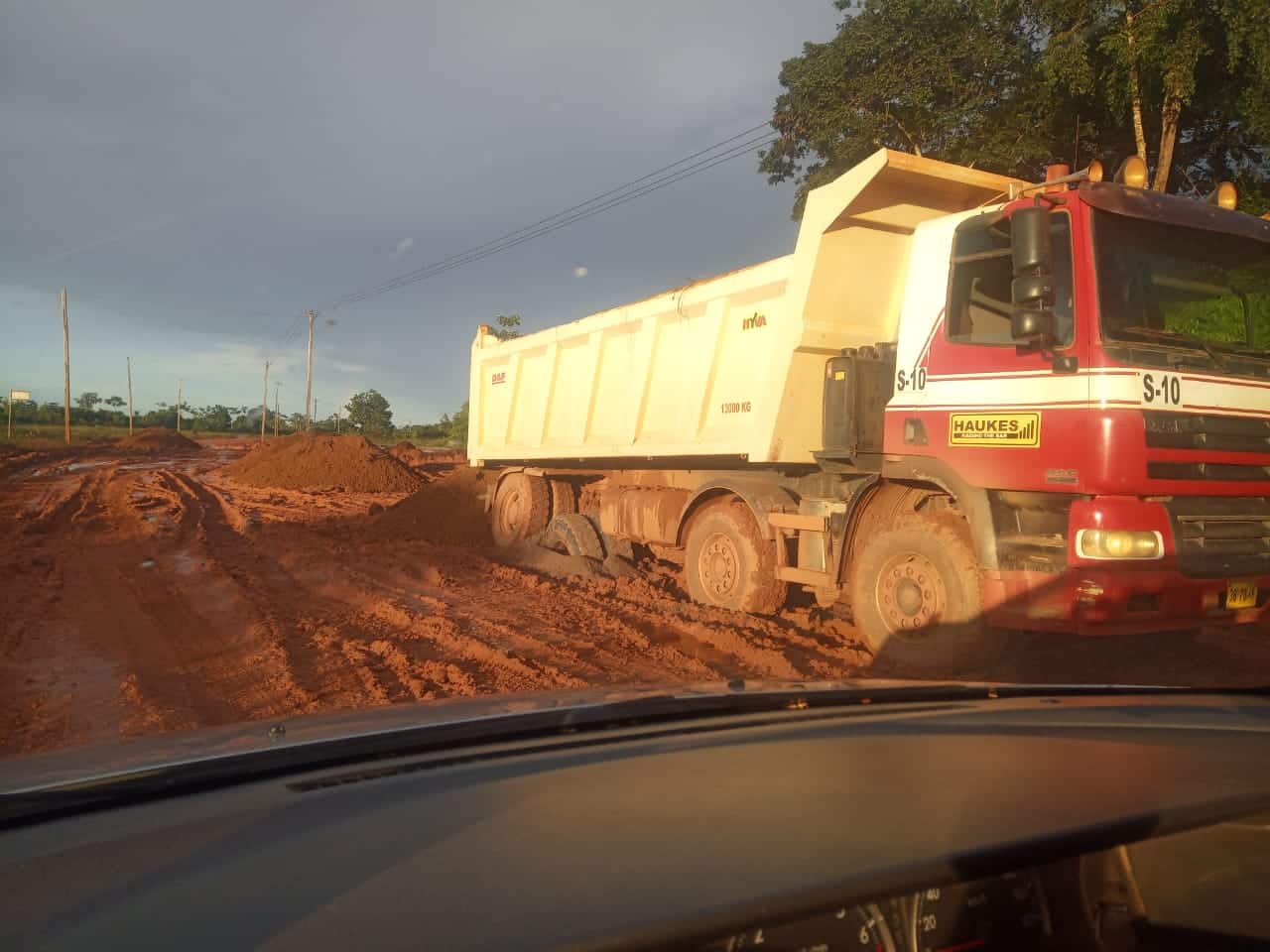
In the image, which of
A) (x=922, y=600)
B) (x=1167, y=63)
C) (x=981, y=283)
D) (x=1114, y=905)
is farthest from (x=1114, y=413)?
(x=1167, y=63)

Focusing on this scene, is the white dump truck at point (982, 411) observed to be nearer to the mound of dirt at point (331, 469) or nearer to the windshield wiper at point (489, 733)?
the windshield wiper at point (489, 733)

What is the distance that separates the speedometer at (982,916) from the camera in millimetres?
1789

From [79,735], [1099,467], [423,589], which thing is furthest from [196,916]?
[423,589]

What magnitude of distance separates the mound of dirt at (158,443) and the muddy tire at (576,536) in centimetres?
4826

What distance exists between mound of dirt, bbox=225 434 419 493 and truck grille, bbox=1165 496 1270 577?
23.2m

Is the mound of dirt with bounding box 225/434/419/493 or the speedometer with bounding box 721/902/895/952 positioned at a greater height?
the mound of dirt with bounding box 225/434/419/493

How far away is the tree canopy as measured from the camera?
41.1 feet

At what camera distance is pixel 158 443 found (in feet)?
186

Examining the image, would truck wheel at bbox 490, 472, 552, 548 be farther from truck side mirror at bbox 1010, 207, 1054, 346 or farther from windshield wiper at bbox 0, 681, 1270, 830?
windshield wiper at bbox 0, 681, 1270, 830

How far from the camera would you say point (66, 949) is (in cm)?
119

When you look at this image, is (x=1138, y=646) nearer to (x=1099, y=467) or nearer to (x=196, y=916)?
(x=1099, y=467)

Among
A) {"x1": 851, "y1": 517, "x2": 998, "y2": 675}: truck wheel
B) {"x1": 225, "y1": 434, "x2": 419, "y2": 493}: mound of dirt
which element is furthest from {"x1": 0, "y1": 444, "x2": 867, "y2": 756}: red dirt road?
{"x1": 225, "y1": 434, "x2": 419, "y2": 493}: mound of dirt

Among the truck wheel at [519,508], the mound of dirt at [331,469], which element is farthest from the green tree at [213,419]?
the truck wheel at [519,508]

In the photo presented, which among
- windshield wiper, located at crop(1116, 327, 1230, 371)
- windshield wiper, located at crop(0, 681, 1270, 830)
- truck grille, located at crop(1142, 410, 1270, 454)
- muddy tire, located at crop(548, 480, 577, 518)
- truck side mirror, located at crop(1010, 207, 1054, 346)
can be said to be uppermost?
truck side mirror, located at crop(1010, 207, 1054, 346)
